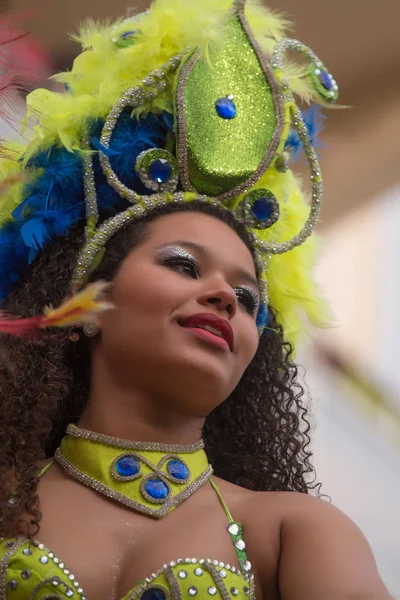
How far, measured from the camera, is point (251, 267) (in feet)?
5.61

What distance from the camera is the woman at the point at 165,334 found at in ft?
4.66

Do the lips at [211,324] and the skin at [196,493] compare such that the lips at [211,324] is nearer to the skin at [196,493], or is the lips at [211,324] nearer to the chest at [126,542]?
the skin at [196,493]

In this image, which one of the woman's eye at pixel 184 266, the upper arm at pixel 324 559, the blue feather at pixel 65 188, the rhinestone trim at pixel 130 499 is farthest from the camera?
the blue feather at pixel 65 188

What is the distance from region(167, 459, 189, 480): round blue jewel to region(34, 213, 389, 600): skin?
0.13 feet

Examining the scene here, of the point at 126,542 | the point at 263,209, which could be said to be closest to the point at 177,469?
the point at 126,542

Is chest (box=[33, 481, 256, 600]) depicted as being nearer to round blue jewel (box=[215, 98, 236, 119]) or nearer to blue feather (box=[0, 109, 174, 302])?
blue feather (box=[0, 109, 174, 302])

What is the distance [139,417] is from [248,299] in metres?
0.29

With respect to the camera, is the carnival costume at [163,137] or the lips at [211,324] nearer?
the lips at [211,324]

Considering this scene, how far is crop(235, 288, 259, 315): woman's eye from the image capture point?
167 cm

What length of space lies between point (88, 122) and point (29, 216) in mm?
197

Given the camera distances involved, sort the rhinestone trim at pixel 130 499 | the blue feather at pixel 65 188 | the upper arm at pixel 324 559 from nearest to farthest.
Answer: the upper arm at pixel 324 559, the rhinestone trim at pixel 130 499, the blue feather at pixel 65 188

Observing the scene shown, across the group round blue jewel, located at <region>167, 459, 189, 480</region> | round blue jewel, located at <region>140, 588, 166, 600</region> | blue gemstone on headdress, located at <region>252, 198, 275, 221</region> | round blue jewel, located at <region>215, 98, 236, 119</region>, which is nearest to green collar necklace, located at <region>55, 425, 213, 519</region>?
round blue jewel, located at <region>167, 459, 189, 480</region>

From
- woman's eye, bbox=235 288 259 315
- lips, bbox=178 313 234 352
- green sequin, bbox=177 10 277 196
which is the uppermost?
green sequin, bbox=177 10 277 196

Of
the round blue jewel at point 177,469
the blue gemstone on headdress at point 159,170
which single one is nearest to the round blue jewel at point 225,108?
the blue gemstone on headdress at point 159,170
